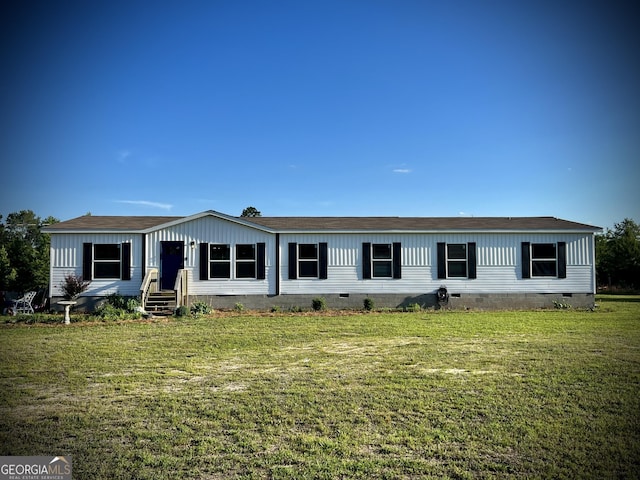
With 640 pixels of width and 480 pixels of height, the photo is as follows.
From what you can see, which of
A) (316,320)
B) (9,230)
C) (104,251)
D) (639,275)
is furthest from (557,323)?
(9,230)

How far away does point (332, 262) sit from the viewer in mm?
18188

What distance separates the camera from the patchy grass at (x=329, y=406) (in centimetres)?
415

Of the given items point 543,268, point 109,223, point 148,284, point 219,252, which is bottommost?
point 148,284

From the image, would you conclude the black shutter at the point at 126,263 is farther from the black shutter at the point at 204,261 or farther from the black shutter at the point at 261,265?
the black shutter at the point at 261,265

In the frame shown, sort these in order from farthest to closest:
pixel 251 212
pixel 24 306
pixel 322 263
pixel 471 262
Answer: pixel 251 212 → pixel 471 262 → pixel 322 263 → pixel 24 306

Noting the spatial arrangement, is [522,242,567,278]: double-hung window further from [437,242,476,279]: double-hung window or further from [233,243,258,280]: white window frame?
[233,243,258,280]: white window frame

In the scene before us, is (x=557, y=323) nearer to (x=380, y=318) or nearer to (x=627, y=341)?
(x=627, y=341)

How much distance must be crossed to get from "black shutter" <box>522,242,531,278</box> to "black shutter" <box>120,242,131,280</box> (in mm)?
16485

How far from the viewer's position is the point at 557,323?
44.5ft

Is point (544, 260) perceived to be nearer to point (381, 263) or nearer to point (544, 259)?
point (544, 259)

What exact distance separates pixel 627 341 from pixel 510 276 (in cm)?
835

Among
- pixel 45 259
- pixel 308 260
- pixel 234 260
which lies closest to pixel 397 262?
pixel 308 260

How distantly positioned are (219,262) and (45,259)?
12.0 meters

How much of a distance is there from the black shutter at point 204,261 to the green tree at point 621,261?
95.1 feet
